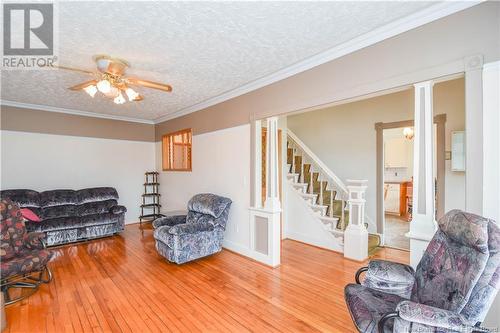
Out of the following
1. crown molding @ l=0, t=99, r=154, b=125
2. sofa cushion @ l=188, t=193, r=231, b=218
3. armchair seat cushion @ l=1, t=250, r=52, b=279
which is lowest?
armchair seat cushion @ l=1, t=250, r=52, b=279

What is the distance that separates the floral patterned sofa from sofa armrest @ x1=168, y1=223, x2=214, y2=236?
2258mm

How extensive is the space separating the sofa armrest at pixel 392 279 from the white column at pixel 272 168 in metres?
1.77

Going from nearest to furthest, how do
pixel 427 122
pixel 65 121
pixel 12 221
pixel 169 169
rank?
1. pixel 427 122
2. pixel 12 221
3. pixel 65 121
4. pixel 169 169

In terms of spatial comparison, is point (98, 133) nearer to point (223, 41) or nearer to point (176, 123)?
point (176, 123)

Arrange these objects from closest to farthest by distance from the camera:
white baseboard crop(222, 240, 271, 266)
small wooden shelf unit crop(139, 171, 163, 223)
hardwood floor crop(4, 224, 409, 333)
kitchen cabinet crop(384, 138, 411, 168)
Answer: hardwood floor crop(4, 224, 409, 333) → white baseboard crop(222, 240, 271, 266) → small wooden shelf unit crop(139, 171, 163, 223) → kitchen cabinet crop(384, 138, 411, 168)

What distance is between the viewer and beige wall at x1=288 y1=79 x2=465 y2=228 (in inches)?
143

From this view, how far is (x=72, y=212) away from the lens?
475 cm

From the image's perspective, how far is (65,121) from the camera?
525 cm

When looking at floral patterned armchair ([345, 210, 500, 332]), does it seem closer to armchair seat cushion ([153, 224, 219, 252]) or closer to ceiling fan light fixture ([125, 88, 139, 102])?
armchair seat cushion ([153, 224, 219, 252])

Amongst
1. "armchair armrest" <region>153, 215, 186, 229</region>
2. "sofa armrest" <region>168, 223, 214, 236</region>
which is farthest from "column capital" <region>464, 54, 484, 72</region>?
"armchair armrest" <region>153, 215, 186, 229</region>

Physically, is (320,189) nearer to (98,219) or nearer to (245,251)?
Result: (245,251)

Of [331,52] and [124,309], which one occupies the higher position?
[331,52]

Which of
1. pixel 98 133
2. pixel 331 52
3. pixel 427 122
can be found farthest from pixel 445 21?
pixel 98 133

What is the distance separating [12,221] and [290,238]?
14.1ft
